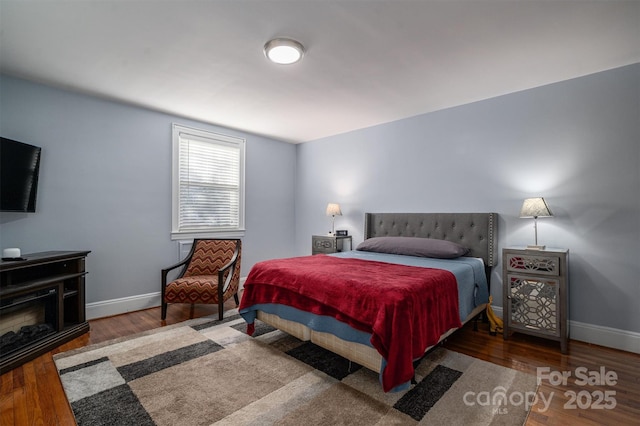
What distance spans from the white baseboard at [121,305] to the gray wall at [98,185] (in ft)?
0.19

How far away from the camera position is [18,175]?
2766mm

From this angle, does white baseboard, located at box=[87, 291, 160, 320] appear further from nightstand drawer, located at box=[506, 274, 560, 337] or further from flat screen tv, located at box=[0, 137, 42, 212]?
nightstand drawer, located at box=[506, 274, 560, 337]

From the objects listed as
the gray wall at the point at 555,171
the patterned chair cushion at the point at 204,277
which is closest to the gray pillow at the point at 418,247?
the gray wall at the point at 555,171

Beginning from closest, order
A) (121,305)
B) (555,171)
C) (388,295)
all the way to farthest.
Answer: (388,295)
(555,171)
(121,305)

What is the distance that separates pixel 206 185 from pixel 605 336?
491 cm

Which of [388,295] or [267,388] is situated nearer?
[388,295]

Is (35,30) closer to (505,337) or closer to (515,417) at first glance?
(515,417)

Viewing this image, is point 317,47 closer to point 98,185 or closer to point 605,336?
point 98,185

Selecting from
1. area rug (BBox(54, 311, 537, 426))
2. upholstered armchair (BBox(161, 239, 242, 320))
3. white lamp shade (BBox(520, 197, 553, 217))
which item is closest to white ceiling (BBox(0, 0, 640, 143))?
white lamp shade (BBox(520, 197, 553, 217))

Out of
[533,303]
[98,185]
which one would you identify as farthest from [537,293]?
[98,185]

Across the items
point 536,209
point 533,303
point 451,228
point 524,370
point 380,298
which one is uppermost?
point 536,209

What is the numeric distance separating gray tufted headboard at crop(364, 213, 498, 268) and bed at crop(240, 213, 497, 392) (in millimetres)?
11

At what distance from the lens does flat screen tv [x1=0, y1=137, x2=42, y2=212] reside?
2.65 m

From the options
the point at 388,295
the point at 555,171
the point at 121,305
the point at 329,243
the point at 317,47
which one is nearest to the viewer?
the point at 388,295
